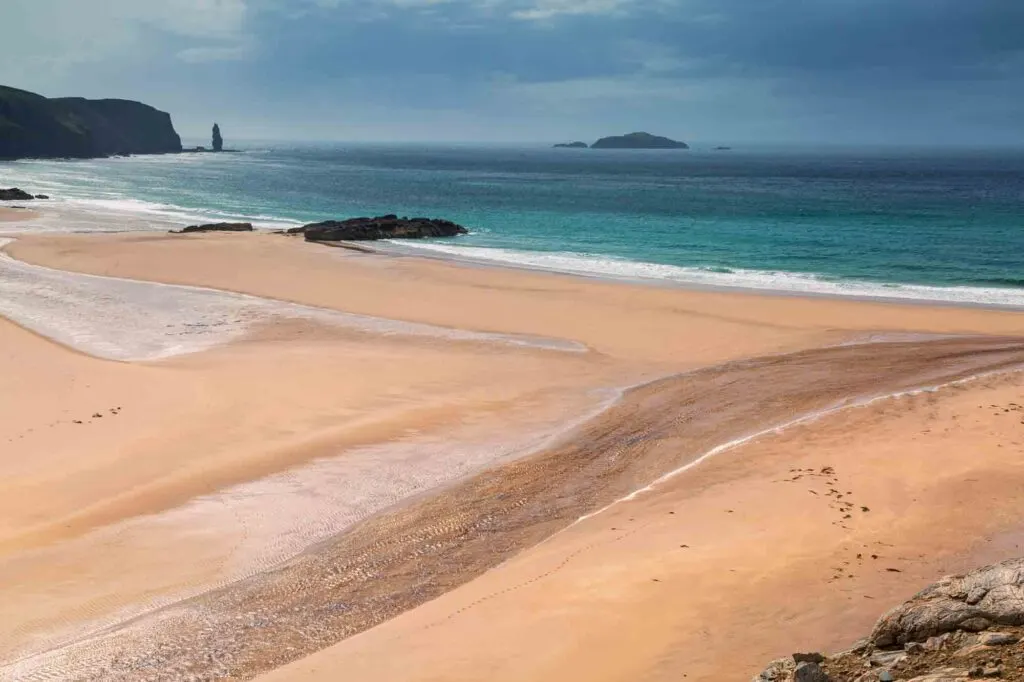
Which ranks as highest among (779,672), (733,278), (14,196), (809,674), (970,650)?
(14,196)

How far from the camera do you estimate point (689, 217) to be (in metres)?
58.4

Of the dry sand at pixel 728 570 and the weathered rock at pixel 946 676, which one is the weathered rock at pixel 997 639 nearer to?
the weathered rock at pixel 946 676

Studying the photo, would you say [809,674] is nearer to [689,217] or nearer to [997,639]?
[997,639]

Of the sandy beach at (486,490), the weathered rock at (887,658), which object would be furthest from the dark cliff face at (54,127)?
the weathered rock at (887,658)

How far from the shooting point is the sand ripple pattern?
70.4ft

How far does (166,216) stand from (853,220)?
152ft

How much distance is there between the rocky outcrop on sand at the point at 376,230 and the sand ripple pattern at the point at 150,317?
14713mm

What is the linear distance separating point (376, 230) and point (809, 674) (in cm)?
4319

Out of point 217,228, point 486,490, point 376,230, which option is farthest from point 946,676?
point 217,228

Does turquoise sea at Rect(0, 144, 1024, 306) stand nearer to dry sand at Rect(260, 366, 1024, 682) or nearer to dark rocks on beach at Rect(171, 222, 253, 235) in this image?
dark rocks on beach at Rect(171, 222, 253, 235)

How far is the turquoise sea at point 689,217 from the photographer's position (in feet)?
113

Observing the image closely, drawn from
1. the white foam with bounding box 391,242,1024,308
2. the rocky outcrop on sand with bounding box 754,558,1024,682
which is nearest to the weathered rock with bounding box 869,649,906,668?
the rocky outcrop on sand with bounding box 754,558,1024,682

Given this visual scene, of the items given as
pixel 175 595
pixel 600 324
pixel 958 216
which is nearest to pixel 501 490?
pixel 175 595

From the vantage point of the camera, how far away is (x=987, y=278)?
1287 inches
